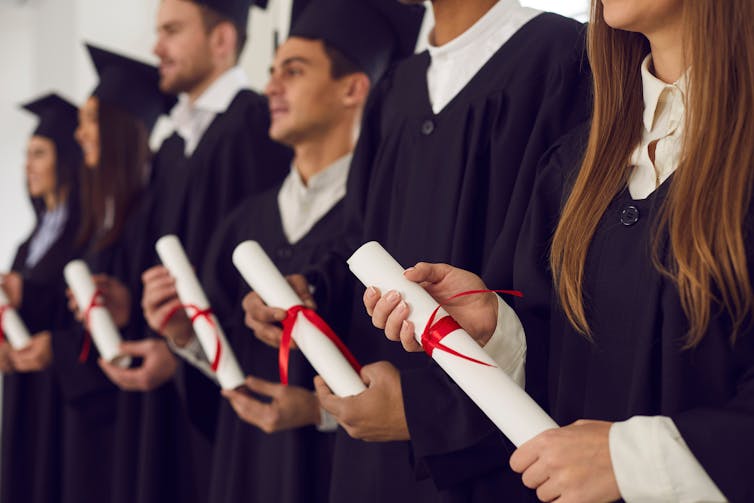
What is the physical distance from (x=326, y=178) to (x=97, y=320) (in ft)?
2.68

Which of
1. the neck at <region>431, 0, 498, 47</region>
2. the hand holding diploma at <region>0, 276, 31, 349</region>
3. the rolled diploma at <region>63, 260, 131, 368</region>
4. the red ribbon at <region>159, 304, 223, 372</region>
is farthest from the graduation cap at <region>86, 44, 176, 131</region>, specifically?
the neck at <region>431, 0, 498, 47</region>

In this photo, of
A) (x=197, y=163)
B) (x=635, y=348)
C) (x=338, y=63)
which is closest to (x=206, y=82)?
(x=197, y=163)

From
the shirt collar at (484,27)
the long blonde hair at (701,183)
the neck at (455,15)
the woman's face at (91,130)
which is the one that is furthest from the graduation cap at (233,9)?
the long blonde hair at (701,183)

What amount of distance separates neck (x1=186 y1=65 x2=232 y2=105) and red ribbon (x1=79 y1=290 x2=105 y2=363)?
867mm

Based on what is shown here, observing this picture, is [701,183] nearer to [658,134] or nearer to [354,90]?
[658,134]

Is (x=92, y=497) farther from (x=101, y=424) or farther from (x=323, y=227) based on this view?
(x=323, y=227)

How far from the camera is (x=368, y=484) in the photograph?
2133mm

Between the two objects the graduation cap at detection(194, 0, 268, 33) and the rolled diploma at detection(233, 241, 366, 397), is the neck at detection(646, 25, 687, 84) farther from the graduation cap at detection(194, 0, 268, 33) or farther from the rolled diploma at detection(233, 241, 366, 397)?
the graduation cap at detection(194, 0, 268, 33)

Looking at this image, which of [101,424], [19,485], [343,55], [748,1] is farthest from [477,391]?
[19,485]

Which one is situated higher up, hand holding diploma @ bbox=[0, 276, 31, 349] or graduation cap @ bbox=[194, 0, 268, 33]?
graduation cap @ bbox=[194, 0, 268, 33]

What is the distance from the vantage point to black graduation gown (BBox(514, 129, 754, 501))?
1.27m

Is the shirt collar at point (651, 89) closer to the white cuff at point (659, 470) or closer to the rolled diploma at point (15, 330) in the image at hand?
the white cuff at point (659, 470)

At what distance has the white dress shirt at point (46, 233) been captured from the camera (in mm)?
4457

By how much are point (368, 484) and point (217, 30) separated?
2.12 metres
